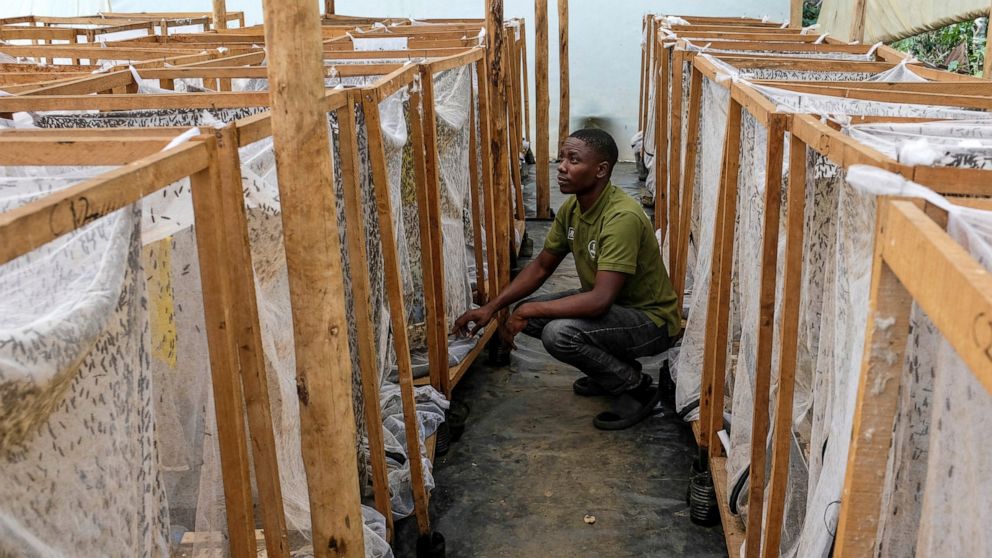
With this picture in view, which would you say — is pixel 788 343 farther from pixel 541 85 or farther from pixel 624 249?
pixel 541 85

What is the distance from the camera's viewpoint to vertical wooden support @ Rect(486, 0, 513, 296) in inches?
220

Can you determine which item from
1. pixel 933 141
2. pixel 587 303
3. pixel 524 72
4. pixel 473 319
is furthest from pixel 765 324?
pixel 524 72

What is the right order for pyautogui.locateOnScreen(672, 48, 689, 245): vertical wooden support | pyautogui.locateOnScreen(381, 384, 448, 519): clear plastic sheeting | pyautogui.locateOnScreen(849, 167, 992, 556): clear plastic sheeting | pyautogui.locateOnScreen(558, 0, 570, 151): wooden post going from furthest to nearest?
pyautogui.locateOnScreen(558, 0, 570, 151): wooden post, pyautogui.locateOnScreen(672, 48, 689, 245): vertical wooden support, pyautogui.locateOnScreen(381, 384, 448, 519): clear plastic sheeting, pyautogui.locateOnScreen(849, 167, 992, 556): clear plastic sheeting

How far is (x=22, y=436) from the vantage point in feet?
4.23

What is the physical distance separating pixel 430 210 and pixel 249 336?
72.7 inches

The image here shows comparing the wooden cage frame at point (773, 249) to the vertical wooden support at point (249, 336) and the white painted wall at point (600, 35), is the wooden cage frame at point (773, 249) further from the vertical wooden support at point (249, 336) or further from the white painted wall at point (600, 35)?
the white painted wall at point (600, 35)

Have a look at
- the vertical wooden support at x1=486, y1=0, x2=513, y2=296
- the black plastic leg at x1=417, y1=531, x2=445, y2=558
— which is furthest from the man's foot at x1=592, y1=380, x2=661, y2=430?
the vertical wooden support at x1=486, y1=0, x2=513, y2=296

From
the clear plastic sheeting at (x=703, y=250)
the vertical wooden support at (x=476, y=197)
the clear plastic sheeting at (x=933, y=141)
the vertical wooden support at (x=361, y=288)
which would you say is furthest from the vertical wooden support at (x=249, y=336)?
the vertical wooden support at (x=476, y=197)

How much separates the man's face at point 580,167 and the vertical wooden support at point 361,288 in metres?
1.40

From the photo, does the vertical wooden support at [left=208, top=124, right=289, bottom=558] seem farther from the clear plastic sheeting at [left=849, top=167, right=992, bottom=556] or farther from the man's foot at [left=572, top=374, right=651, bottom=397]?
the man's foot at [left=572, top=374, right=651, bottom=397]

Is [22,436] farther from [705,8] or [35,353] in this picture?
[705,8]

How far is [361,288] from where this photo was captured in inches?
109

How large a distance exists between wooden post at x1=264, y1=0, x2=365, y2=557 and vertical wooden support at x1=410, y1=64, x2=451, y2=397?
1.49 meters

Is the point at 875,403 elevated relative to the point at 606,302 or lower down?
elevated
